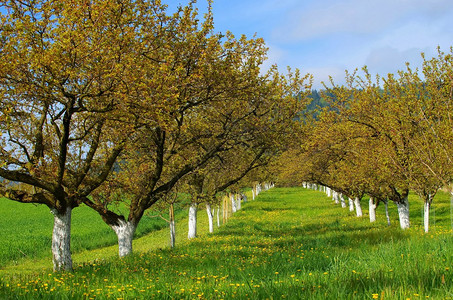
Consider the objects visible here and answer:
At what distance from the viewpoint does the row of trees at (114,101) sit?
9.88 meters

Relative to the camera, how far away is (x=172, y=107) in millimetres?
11273

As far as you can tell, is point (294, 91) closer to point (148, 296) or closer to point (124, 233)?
point (124, 233)

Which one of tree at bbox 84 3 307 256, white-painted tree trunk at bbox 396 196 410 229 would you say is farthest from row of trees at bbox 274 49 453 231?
tree at bbox 84 3 307 256

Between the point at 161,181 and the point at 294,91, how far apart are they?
8.20 meters

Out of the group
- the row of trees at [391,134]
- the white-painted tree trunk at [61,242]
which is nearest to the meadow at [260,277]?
the white-painted tree trunk at [61,242]

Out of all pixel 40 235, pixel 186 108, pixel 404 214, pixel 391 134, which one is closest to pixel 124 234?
pixel 186 108

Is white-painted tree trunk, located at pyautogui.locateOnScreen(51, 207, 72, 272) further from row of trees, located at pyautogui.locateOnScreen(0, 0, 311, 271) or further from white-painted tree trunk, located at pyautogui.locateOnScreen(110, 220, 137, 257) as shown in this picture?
white-painted tree trunk, located at pyautogui.locateOnScreen(110, 220, 137, 257)

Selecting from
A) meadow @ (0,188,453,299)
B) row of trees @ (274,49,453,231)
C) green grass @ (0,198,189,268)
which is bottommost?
green grass @ (0,198,189,268)

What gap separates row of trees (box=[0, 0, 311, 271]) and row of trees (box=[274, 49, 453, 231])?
454 cm

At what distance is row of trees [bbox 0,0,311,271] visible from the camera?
32.4 ft

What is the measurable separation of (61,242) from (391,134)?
49.5 feet

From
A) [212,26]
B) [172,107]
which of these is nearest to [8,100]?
[172,107]

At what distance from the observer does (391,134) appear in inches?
760

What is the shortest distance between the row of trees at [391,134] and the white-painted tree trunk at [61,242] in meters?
11.3
